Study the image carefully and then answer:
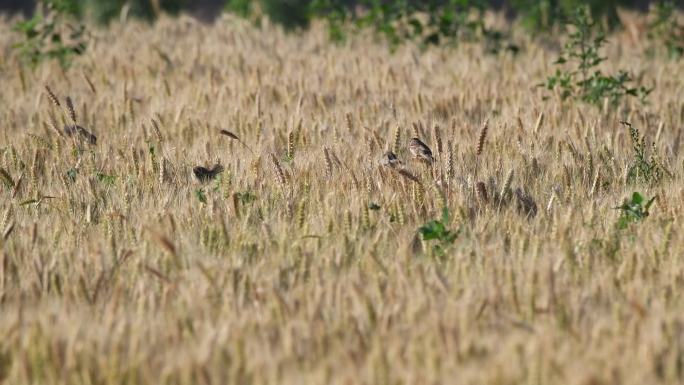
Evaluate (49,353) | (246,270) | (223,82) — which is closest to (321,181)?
(246,270)

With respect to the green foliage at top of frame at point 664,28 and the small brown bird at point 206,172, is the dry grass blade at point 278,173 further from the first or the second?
the green foliage at top of frame at point 664,28

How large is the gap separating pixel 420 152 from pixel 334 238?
35.1 inches

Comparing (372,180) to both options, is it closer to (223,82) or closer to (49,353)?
(49,353)

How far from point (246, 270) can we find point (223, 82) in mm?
3065

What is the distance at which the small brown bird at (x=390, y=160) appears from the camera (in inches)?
141

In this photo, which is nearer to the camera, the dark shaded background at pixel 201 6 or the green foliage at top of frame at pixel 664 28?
the green foliage at top of frame at pixel 664 28

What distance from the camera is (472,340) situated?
217 cm

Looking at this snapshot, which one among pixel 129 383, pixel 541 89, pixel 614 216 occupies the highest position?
pixel 541 89

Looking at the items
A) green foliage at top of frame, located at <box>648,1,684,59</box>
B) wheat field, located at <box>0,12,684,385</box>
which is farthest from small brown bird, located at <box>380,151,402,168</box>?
green foliage at top of frame, located at <box>648,1,684,59</box>

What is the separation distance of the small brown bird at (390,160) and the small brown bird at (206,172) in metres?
0.59

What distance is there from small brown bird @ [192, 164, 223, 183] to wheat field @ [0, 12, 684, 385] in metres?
0.06

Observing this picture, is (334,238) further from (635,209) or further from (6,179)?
(6,179)

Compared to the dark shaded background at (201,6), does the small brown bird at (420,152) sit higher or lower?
lower

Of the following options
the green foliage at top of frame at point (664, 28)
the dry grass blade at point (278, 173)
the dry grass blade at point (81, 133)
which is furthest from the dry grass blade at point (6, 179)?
the green foliage at top of frame at point (664, 28)
